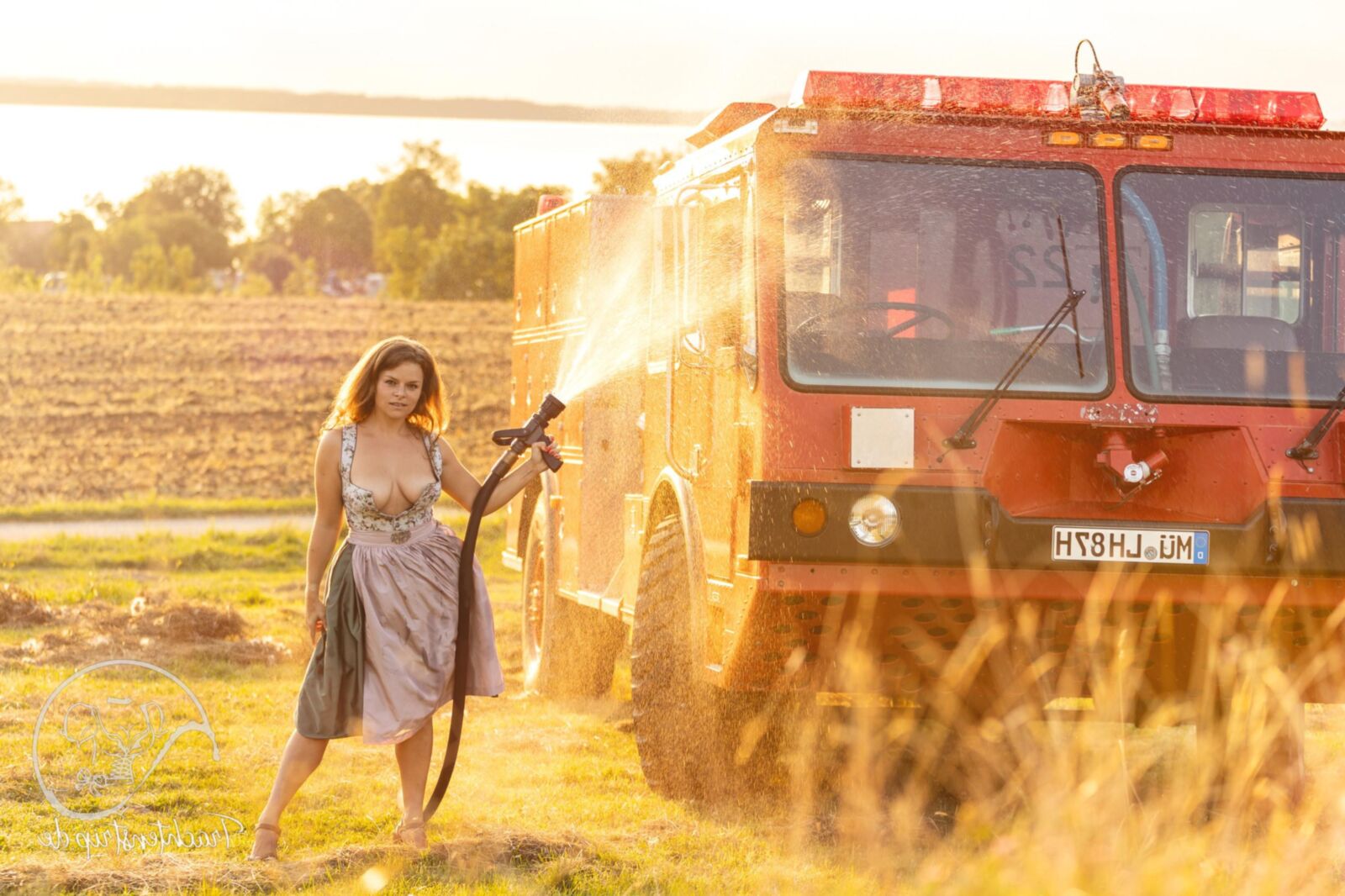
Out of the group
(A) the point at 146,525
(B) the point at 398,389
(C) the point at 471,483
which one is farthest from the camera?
(A) the point at 146,525

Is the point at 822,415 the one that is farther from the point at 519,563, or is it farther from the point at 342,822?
the point at 519,563

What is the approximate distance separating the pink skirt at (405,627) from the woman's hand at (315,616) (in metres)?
0.14

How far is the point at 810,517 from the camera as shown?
20.7 feet

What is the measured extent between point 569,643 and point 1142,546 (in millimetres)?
4795

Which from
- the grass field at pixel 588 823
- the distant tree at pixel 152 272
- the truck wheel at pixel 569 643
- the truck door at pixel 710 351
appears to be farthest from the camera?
the distant tree at pixel 152 272

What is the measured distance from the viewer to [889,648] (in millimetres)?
6746

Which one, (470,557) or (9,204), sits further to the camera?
(9,204)

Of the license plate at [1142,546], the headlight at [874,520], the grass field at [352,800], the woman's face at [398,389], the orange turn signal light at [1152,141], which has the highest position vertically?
the orange turn signal light at [1152,141]

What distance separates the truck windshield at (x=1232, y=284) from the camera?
6.64 meters

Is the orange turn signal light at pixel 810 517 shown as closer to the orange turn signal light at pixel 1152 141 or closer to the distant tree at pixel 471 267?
the orange turn signal light at pixel 1152 141

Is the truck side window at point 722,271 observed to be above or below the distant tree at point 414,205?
below

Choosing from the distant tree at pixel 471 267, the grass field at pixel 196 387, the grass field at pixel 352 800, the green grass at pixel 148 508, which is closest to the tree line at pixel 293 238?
the distant tree at pixel 471 267

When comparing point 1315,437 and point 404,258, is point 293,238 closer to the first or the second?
point 404,258

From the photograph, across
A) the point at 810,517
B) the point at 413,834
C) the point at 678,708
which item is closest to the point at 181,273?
the point at 678,708
